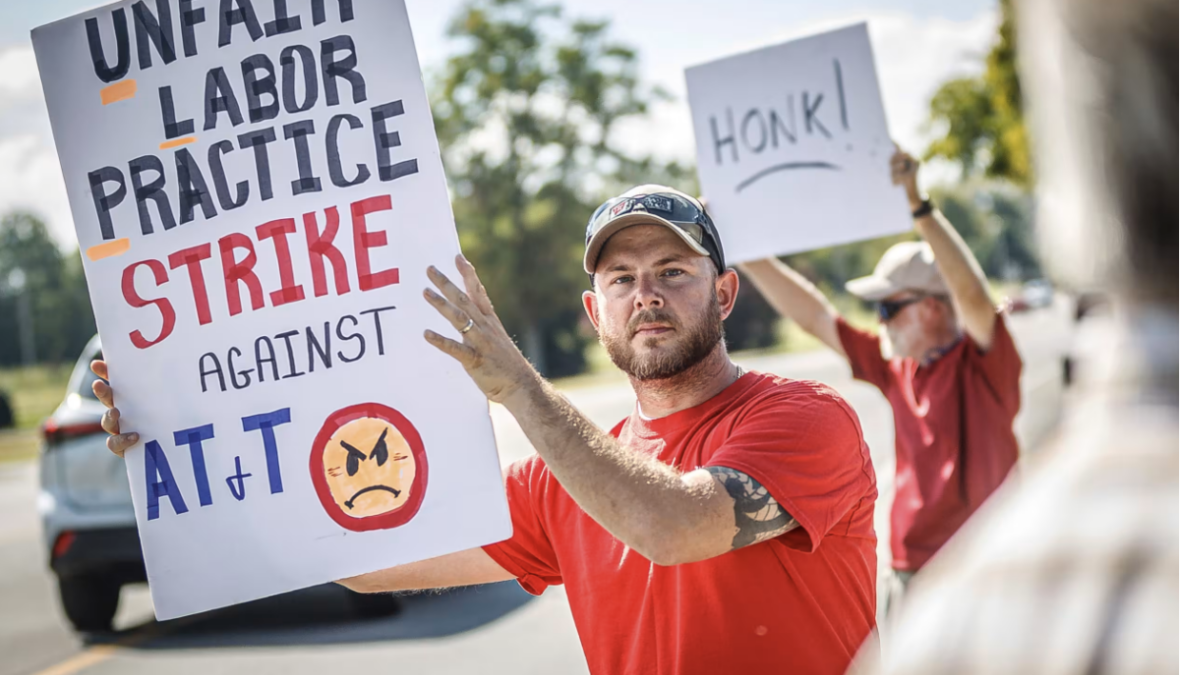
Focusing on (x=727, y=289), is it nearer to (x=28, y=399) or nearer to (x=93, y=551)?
(x=93, y=551)

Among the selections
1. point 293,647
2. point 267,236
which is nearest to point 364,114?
point 267,236

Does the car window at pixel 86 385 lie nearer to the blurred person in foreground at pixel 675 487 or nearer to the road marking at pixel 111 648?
the road marking at pixel 111 648

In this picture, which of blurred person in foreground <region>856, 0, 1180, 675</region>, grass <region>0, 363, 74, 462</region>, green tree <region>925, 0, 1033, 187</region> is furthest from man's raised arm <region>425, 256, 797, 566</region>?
grass <region>0, 363, 74, 462</region>

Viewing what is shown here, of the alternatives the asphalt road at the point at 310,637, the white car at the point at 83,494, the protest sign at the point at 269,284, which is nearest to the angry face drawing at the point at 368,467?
the protest sign at the point at 269,284

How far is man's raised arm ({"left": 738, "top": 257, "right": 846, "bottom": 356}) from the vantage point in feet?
13.2

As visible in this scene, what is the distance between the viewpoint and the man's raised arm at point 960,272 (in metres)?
3.60

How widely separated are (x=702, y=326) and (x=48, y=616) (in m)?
7.12

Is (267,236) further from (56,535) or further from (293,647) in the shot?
(56,535)

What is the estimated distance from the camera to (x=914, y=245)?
4301 mm

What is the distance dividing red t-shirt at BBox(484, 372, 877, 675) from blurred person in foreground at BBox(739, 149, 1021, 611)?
1455 mm

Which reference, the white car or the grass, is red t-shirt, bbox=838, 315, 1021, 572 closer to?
the white car

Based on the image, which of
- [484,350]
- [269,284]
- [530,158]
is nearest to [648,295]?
[484,350]

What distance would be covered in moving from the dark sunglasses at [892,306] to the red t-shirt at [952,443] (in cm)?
28

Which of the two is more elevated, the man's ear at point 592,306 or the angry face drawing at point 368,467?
the man's ear at point 592,306
